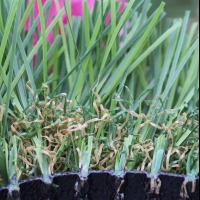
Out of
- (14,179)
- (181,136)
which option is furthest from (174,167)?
(14,179)

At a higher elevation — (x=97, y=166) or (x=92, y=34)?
(x=92, y=34)

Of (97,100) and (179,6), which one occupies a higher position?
(179,6)

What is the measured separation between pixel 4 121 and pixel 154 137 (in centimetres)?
14

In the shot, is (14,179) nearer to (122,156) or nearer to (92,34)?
(122,156)

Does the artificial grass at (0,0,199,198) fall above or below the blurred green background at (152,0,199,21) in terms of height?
below

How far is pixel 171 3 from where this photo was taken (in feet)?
1.42

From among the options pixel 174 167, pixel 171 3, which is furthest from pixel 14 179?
pixel 171 3

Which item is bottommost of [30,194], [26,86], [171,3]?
[30,194]

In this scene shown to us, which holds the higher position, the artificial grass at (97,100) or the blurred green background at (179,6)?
the blurred green background at (179,6)

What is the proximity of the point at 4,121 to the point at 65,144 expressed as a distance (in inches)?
2.4

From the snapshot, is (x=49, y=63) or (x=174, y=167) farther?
(x=49, y=63)

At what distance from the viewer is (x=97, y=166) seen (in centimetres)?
34

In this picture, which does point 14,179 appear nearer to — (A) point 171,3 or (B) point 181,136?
(B) point 181,136

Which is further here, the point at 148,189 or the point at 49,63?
the point at 49,63
